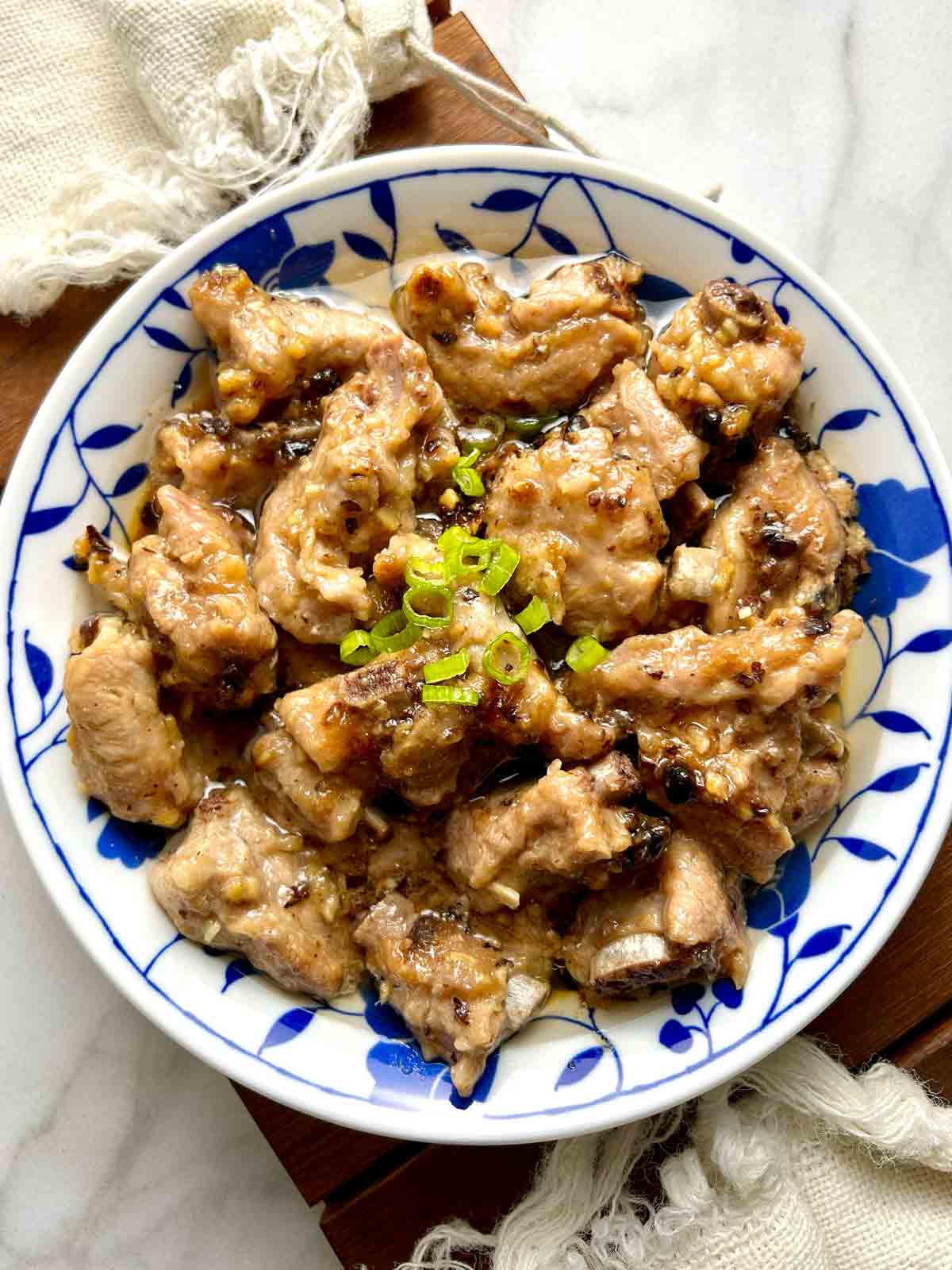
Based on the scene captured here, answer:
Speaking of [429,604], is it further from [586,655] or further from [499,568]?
[586,655]

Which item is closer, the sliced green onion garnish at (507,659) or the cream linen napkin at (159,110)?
the sliced green onion garnish at (507,659)

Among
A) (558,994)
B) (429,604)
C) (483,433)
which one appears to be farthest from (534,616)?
(558,994)

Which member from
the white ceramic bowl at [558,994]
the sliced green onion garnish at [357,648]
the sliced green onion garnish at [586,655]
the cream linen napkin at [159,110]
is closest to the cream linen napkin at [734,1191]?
the white ceramic bowl at [558,994]

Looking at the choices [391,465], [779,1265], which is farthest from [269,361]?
[779,1265]

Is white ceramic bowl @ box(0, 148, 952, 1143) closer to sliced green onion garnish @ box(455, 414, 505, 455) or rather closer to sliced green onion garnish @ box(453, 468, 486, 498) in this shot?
sliced green onion garnish @ box(455, 414, 505, 455)

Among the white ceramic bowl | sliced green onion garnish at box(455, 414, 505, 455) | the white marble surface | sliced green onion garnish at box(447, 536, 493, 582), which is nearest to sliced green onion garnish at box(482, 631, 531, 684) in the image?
sliced green onion garnish at box(447, 536, 493, 582)

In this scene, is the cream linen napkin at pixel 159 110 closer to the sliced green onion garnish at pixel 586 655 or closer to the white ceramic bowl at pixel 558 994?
the white ceramic bowl at pixel 558 994
